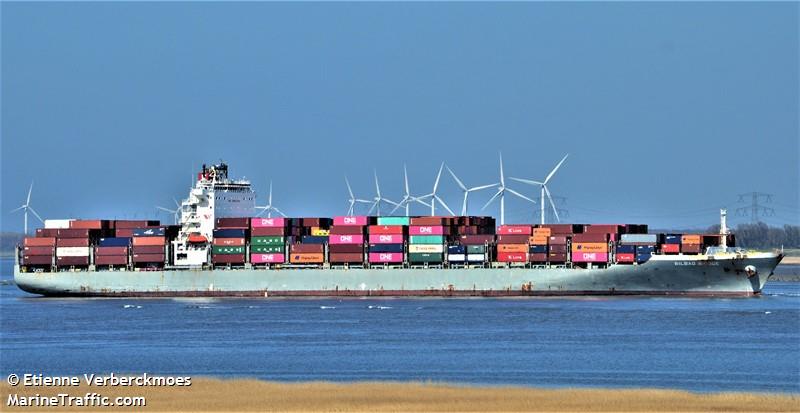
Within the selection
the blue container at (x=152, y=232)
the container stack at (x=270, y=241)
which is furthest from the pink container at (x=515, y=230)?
the blue container at (x=152, y=232)

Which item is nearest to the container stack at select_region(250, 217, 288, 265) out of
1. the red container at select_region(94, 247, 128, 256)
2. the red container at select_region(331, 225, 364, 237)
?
the red container at select_region(331, 225, 364, 237)

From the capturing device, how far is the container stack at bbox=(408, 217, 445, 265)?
8956cm

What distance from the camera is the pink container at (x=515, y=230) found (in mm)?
89000

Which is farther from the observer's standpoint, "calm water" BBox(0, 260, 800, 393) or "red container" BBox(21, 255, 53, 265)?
"red container" BBox(21, 255, 53, 265)

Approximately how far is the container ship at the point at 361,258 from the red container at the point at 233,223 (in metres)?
0.10

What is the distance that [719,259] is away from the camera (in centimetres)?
8388

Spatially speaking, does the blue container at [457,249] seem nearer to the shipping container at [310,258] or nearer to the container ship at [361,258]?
the container ship at [361,258]

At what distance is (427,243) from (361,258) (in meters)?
4.76

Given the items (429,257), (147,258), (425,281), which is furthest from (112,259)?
(429,257)

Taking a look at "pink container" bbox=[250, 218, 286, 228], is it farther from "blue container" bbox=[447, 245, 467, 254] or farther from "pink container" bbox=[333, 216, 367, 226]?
"blue container" bbox=[447, 245, 467, 254]

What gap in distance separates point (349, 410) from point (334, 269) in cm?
5576

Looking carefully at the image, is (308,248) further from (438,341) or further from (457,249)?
(438,341)

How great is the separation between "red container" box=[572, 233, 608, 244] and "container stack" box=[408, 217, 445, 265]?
363 inches

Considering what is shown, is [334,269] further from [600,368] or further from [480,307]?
[600,368]
